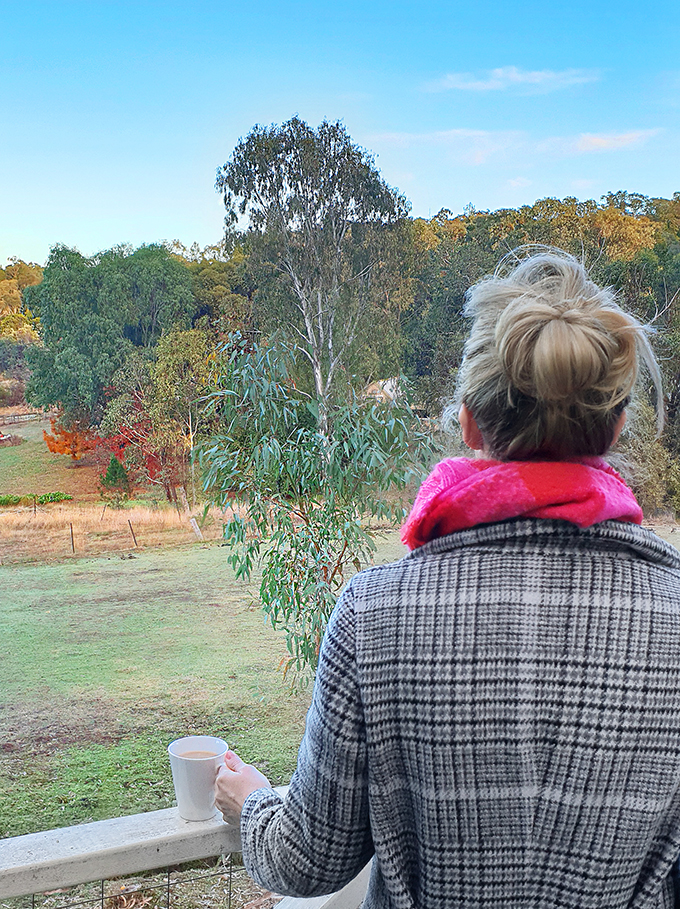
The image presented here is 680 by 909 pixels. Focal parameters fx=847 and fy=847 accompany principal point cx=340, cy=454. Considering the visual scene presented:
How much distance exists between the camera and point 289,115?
2686 millimetres

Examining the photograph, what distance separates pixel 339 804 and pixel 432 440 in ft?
6.46

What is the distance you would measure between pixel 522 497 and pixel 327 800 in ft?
0.87

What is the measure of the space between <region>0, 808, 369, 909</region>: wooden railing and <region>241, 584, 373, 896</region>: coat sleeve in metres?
0.18

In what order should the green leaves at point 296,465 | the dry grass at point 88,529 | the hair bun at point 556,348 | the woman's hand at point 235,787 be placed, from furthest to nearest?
1. the dry grass at point 88,529
2. the green leaves at point 296,465
3. the woman's hand at point 235,787
4. the hair bun at point 556,348

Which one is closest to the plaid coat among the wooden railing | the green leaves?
the wooden railing

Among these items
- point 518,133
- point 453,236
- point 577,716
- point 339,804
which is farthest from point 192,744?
point 518,133

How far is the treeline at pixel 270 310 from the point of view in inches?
102

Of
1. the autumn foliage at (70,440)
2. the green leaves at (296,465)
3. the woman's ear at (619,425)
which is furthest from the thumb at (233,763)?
the autumn foliage at (70,440)

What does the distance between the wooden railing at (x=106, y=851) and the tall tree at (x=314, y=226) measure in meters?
1.78

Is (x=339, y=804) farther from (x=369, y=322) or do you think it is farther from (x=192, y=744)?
(x=369, y=322)

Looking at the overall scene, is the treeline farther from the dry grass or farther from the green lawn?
the green lawn

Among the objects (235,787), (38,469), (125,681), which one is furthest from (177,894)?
(235,787)

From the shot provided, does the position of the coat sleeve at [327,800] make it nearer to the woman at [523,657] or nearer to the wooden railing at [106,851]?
the woman at [523,657]

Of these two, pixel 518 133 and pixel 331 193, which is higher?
pixel 518 133
